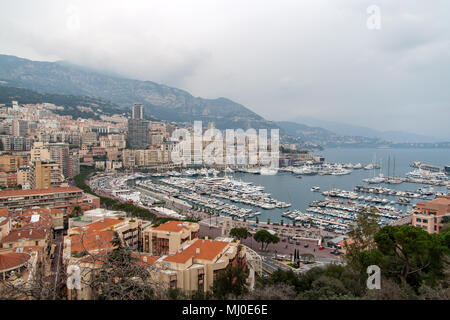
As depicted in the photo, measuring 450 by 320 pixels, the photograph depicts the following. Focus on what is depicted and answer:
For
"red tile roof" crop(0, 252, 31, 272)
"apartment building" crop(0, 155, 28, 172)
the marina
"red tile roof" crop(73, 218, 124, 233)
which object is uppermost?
"apartment building" crop(0, 155, 28, 172)

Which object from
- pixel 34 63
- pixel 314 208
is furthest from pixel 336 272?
pixel 34 63

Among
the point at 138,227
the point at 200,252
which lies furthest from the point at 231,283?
the point at 138,227

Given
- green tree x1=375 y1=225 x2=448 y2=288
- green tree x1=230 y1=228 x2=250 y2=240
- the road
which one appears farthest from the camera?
green tree x1=230 y1=228 x2=250 y2=240

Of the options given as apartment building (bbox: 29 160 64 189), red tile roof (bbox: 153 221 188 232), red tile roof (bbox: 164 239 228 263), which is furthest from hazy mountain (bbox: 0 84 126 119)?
red tile roof (bbox: 164 239 228 263)

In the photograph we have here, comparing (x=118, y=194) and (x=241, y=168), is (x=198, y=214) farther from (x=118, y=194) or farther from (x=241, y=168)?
(x=241, y=168)

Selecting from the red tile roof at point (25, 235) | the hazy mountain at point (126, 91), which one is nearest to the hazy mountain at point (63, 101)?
the hazy mountain at point (126, 91)

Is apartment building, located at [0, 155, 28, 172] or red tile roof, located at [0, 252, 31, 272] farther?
apartment building, located at [0, 155, 28, 172]

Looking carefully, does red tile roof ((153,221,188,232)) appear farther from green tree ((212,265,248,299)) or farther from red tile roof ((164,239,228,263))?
green tree ((212,265,248,299))

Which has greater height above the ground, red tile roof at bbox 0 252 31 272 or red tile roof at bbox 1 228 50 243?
red tile roof at bbox 0 252 31 272

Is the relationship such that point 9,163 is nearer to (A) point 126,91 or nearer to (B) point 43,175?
(B) point 43,175
